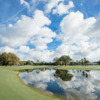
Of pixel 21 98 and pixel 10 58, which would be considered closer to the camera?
pixel 21 98

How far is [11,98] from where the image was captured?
9.73m

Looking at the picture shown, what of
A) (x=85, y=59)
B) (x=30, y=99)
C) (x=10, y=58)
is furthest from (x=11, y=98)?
(x=85, y=59)

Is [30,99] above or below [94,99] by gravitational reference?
above

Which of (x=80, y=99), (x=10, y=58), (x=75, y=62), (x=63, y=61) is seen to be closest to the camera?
(x=80, y=99)

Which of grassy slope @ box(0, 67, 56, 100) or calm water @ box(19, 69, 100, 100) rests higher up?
grassy slope @ box(0, 67, 56, 100)

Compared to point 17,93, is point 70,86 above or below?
below

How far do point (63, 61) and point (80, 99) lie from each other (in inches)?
3885

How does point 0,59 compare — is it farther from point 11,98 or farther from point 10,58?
point 11,98

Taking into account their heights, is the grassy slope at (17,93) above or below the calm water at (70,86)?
above

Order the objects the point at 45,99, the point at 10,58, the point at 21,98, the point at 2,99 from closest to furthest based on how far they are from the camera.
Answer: the point at 2,99, the point at 21,98, the point at 45,99, the point at 10,58

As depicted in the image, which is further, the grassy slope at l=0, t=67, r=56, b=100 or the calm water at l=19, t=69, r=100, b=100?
the calm water at l=19, t=69, r=100, b=100

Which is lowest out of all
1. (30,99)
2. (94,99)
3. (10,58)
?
(94,99)

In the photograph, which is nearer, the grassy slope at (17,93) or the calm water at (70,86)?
the grassy slope at (17,93)

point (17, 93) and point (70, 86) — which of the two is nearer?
point (17, 93)
